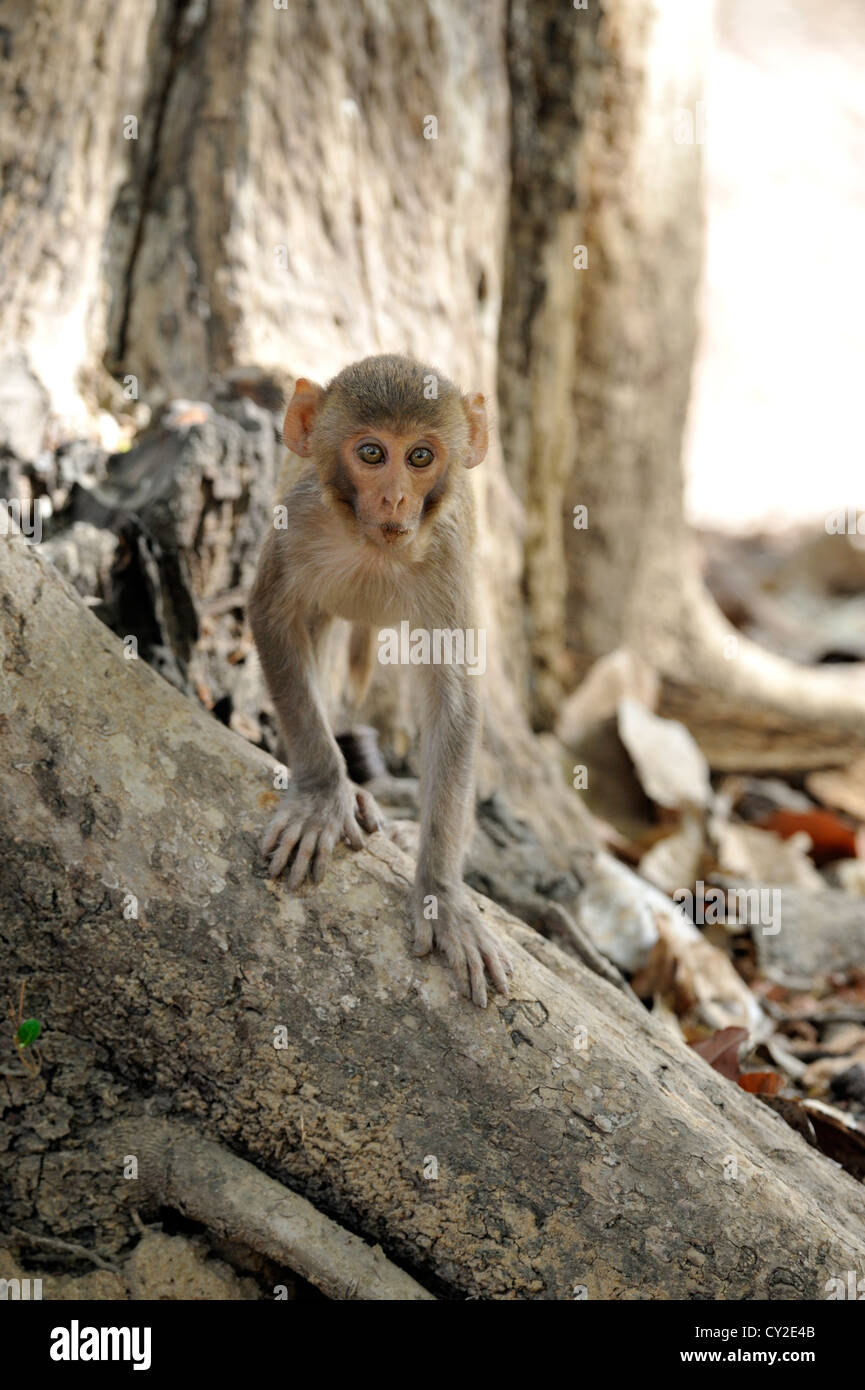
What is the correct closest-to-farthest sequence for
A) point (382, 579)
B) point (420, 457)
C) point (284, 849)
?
point (284, 849) < point (420, 457) < point (382, 579)

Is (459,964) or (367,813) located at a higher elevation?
(367,813)

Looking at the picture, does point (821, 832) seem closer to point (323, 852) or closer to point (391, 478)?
point (391, 478)

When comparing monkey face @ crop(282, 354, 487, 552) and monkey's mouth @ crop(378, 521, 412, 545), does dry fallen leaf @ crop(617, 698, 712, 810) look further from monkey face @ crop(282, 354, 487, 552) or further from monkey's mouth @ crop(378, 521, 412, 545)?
monkey's mouth @ crop(378, 521, 412, 545)

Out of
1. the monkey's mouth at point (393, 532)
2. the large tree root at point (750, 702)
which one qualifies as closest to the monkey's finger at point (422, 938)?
the monkey's mouth at point (393, 532)

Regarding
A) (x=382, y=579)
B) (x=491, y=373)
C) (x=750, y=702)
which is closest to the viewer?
(x=382, y=579)

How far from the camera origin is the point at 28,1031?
2791 mm

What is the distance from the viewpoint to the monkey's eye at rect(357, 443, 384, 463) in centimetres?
333

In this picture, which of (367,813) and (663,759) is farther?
(663,759)

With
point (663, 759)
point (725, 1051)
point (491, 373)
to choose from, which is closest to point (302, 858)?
point (725, 1051)

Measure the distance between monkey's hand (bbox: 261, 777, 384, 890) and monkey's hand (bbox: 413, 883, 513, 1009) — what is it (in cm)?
25

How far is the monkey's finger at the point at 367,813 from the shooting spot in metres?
3.37

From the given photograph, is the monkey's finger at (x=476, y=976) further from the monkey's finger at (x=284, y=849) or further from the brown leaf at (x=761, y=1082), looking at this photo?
the brown leaf at (x=761, y=1082)

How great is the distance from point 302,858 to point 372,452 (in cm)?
112

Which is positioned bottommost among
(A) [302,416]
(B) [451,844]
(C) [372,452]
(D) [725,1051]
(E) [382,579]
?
(D) [725,1051]
